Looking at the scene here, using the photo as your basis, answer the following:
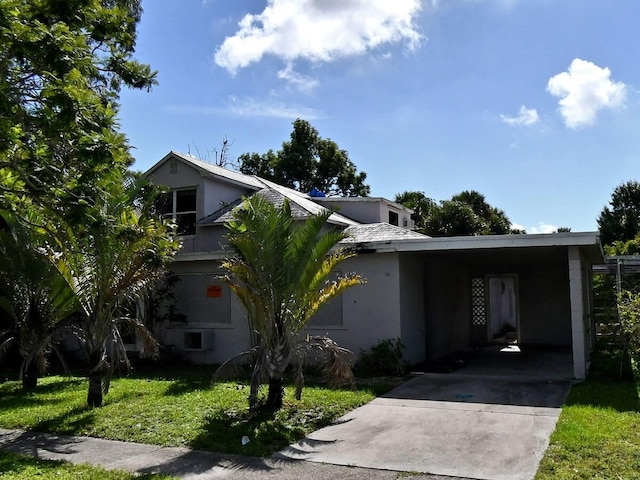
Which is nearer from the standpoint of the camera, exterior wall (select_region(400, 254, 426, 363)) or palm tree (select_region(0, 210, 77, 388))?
palm tree (select_region(0, 210, 77, 388))

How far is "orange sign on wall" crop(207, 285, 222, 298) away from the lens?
14.3 metres

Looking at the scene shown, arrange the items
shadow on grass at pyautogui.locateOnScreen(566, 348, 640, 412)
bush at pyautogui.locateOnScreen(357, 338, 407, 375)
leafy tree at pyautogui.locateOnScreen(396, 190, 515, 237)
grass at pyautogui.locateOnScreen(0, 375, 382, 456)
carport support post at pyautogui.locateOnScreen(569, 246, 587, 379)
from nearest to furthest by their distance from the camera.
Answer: grass at pyautogui.locateOnScreen(0, 375, 382, 456) → shadow on grass at pyautogui.locateOnScreen(566, 348, 640, 412) → carport support post at pyautogui.locateOnScreen(569, 246, 587, 379) → bush at pyautogui.locateOnScreen(357, 338, 407, 375) → leafy tree at pyautogui.locateOnScreen(396, 190, 515, 237)

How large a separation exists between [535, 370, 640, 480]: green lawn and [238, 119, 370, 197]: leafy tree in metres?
29.4

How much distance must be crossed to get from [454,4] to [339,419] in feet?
24.7

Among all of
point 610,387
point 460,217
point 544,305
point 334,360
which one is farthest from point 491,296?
point 334,360

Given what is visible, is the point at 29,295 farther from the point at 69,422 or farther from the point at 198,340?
the point at 198,340

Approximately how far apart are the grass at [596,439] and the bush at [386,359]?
3.58 meters

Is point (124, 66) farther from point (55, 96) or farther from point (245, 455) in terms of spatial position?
point (245, 455)

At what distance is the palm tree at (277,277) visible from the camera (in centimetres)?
806

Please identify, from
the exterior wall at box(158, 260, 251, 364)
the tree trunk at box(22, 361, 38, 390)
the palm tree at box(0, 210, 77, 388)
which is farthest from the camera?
the exterior wall at box(158, 260, 251, 364)

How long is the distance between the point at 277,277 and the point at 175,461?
2.85 m

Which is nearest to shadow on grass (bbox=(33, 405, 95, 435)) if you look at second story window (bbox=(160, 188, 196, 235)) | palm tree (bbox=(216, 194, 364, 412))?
palm tree (bbox=(216, 194, 364, 412))

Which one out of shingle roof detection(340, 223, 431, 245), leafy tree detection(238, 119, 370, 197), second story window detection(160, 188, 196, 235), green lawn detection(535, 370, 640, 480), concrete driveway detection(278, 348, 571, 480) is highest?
leafy tree detection(238, 119, 370, 197)

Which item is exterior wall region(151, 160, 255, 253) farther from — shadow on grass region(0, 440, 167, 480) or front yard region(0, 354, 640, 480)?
shadow on grass region(0, 440, 167, 480)
